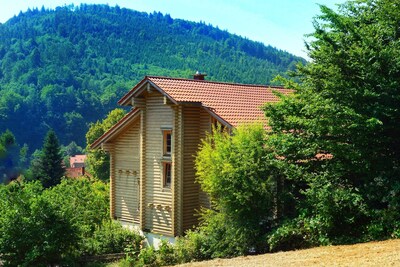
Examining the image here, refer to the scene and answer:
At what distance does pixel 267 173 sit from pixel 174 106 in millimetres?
6389

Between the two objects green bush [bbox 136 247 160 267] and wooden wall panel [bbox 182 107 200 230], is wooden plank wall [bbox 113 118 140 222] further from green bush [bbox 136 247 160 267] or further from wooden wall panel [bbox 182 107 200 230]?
green bush [bbox 136 247 160 267]

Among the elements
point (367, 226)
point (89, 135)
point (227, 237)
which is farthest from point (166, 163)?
point (89, 135)

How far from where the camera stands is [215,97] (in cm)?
2512

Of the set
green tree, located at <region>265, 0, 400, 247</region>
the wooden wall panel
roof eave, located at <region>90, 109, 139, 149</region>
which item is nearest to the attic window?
the wooden wall panel

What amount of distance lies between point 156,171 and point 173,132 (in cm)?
232

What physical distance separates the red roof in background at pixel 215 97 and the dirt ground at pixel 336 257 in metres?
7.43

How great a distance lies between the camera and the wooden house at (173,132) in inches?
952

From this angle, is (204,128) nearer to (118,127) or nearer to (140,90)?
(140,90)

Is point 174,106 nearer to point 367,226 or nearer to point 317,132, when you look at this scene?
point 317,132

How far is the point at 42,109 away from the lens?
16962 cm

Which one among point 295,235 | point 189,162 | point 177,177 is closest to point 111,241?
point 177,177

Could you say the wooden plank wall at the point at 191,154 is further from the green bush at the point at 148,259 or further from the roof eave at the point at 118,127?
the roof eave at the point at 118,127

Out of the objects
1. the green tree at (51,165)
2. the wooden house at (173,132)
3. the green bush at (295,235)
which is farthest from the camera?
the green tree at (51,165)

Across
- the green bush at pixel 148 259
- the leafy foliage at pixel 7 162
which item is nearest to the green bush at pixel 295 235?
the green bush at pixel 148 259
